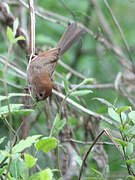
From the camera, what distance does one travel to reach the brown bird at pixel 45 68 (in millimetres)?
2318

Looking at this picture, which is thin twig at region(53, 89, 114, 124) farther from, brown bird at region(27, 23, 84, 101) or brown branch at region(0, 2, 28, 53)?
brown branch at region(0, 2, 28, 53)

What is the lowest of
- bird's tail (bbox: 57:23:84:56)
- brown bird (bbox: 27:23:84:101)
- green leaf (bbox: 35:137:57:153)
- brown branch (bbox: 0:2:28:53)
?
green leaf (bbox: 35:137:57:153)

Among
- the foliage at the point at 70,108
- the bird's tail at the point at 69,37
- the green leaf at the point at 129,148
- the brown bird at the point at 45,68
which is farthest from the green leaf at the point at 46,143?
the bird's tail at the point at 69,37

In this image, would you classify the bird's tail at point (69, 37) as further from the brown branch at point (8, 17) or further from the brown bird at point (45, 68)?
the brown branch at point (8, 17)

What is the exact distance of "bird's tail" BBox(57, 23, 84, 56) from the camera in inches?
113

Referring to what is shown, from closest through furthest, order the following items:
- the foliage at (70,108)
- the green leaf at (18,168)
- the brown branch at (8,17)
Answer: the green leaf at (18,168)
the foliage at (70,108)
the brown branch at (8,17)

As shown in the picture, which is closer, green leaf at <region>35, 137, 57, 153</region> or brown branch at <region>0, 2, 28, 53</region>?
green leaf at <region>35, 137, 57, 153</region>

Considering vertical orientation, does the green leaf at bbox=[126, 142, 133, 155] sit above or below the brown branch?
below

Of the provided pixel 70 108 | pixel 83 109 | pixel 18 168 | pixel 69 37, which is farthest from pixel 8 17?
pixel 18 168

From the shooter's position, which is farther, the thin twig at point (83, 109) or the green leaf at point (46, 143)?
the thin twig at point (83, 109)

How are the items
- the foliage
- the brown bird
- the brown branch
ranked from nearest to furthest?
the foliage → the brown bird → the brown branch

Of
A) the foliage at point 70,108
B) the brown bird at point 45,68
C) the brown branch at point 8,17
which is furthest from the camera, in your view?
the brown branch at point 8,17

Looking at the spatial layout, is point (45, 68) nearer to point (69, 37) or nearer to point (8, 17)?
point (69, 37)

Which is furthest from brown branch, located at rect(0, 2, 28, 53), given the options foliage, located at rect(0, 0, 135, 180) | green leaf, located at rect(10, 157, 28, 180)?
green leaf, located at rect(10, 157, 28, 180)
